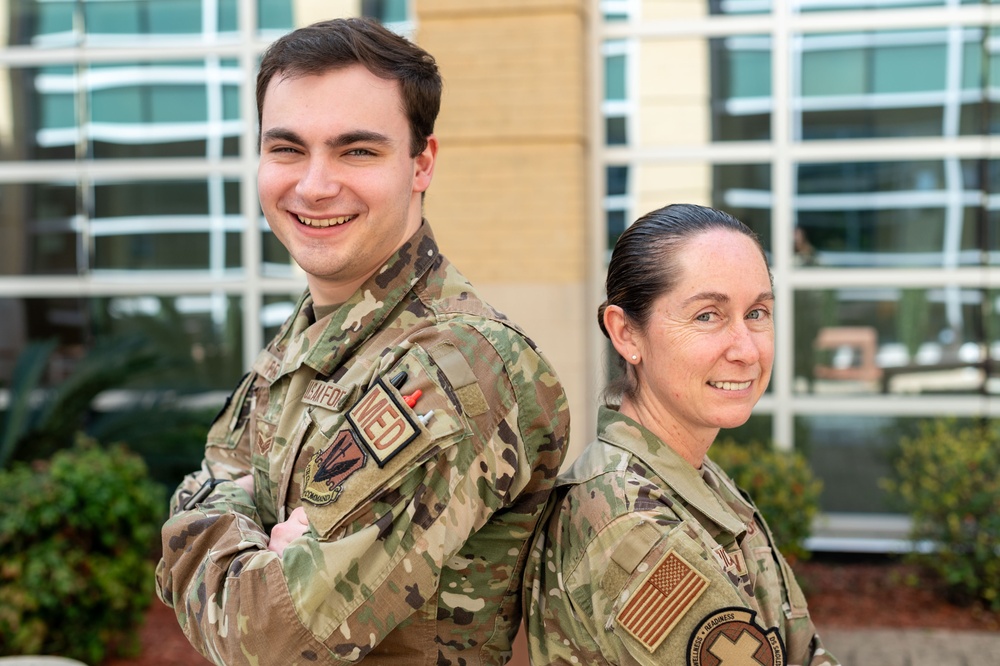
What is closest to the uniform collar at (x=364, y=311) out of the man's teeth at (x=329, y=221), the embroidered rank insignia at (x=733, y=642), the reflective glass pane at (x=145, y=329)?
the man's teeth at (x=329, y=221)

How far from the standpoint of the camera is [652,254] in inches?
75.6

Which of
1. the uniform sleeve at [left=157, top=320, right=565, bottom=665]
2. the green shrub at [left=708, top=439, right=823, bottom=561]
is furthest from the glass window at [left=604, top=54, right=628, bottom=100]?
the uniform sleeve at [left=157, top=320, right=565, bottom=665]

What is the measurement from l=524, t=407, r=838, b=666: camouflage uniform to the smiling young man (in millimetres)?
85

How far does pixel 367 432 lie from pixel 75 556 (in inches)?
129

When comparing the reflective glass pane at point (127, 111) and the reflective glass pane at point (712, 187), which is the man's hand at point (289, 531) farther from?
the reflective glass pane at point (127, 111)

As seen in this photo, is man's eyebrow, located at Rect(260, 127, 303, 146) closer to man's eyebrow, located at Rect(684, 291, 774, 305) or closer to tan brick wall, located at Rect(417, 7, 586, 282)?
man's eyebrow, located at Rect(684, 291, 774, 305)

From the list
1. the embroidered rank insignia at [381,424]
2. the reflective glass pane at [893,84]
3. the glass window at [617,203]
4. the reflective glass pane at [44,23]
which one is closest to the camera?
the embroidered rank insignia at [381,424]

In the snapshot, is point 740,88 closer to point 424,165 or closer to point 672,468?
point 424,165

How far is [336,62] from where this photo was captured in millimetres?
1841

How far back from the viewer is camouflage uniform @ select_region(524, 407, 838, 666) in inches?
65.6

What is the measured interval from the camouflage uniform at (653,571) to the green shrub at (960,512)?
3.50 metres

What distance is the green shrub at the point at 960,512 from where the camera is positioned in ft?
16.5

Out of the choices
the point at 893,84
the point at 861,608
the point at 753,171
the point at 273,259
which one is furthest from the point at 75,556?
the point at 893,84

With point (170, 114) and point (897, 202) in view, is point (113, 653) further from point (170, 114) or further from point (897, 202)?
point (897, 202)
